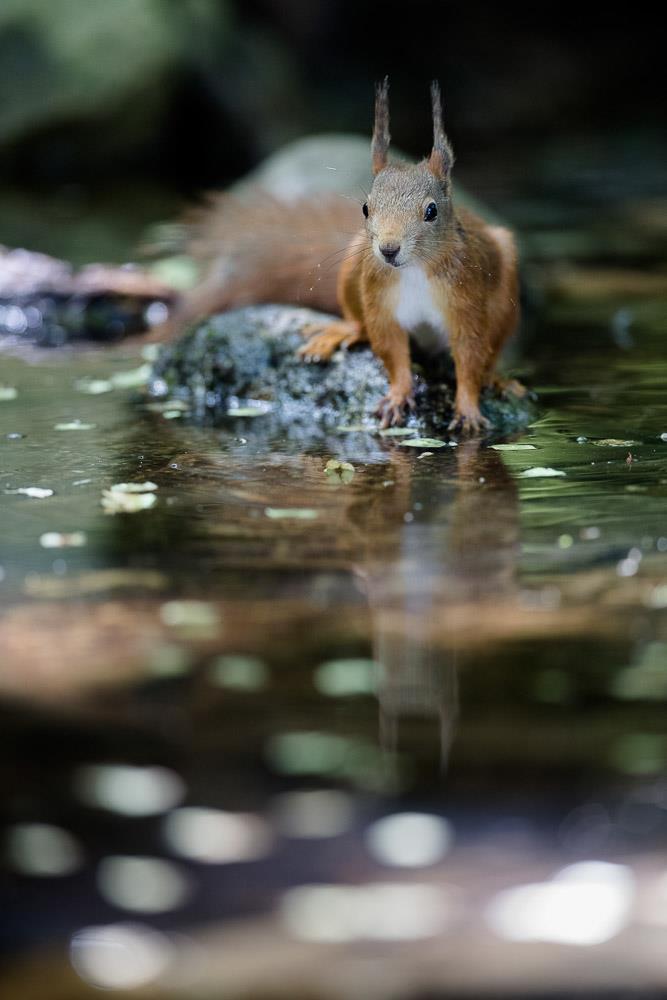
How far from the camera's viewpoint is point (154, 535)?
407 cm

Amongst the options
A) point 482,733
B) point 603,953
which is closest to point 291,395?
point 482,733

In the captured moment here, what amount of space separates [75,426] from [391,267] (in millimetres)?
1378

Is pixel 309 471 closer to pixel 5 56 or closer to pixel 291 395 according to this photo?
A: pixel 291 395

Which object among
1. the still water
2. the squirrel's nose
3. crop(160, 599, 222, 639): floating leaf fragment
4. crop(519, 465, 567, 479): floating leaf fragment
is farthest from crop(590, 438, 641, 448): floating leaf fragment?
crop(160, 599, 222, 639): floating leaf fragment

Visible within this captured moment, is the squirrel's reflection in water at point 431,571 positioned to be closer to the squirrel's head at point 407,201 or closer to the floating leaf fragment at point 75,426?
the squirrel's head at point 407,201

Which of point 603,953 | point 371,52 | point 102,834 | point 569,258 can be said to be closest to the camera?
point 603,953

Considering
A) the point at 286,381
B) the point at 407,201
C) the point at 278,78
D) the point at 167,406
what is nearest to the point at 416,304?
the point at 407,201

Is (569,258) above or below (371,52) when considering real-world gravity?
below

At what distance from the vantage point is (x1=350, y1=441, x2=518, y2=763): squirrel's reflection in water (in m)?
3.02

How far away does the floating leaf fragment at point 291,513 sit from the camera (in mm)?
4223

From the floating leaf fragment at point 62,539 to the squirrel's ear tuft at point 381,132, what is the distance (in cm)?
169

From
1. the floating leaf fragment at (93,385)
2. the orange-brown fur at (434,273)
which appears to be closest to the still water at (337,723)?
the orange-brown fur at (434,273)

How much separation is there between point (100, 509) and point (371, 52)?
1764 cm

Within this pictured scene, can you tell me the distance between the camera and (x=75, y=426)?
548cm
